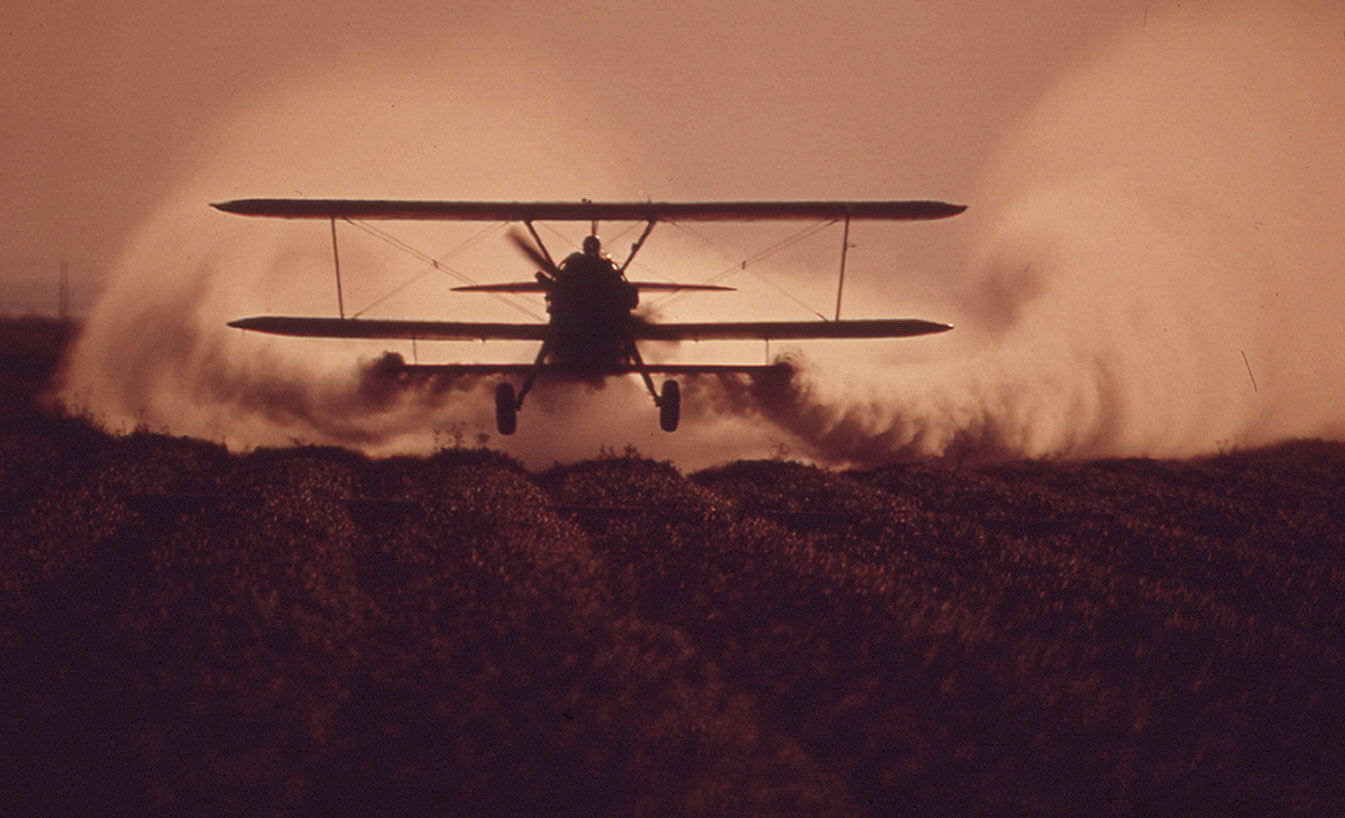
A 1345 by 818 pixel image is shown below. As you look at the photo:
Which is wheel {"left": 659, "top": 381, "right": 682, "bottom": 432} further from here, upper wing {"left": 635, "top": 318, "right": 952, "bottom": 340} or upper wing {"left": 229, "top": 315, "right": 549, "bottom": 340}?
upper wing {"left": 229, "top": 315, "right": 549, "bottom": 340}

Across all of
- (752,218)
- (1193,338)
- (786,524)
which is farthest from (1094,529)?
(1193,338)

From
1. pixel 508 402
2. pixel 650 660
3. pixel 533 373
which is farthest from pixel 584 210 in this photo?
pixel 650 660

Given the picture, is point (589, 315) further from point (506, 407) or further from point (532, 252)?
point (506, 407)

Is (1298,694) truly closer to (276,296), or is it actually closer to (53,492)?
(53,492)

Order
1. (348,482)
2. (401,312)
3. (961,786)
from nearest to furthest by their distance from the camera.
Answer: (961,786) < (348,482) < (401,312)

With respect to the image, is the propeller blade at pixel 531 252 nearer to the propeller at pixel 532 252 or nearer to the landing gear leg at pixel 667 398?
the propeller at pixel 532 252

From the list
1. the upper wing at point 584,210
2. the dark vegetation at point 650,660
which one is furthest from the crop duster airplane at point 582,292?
the dark vegetation at point 650,660

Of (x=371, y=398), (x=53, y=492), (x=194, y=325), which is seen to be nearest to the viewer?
(x=53, y=492)
